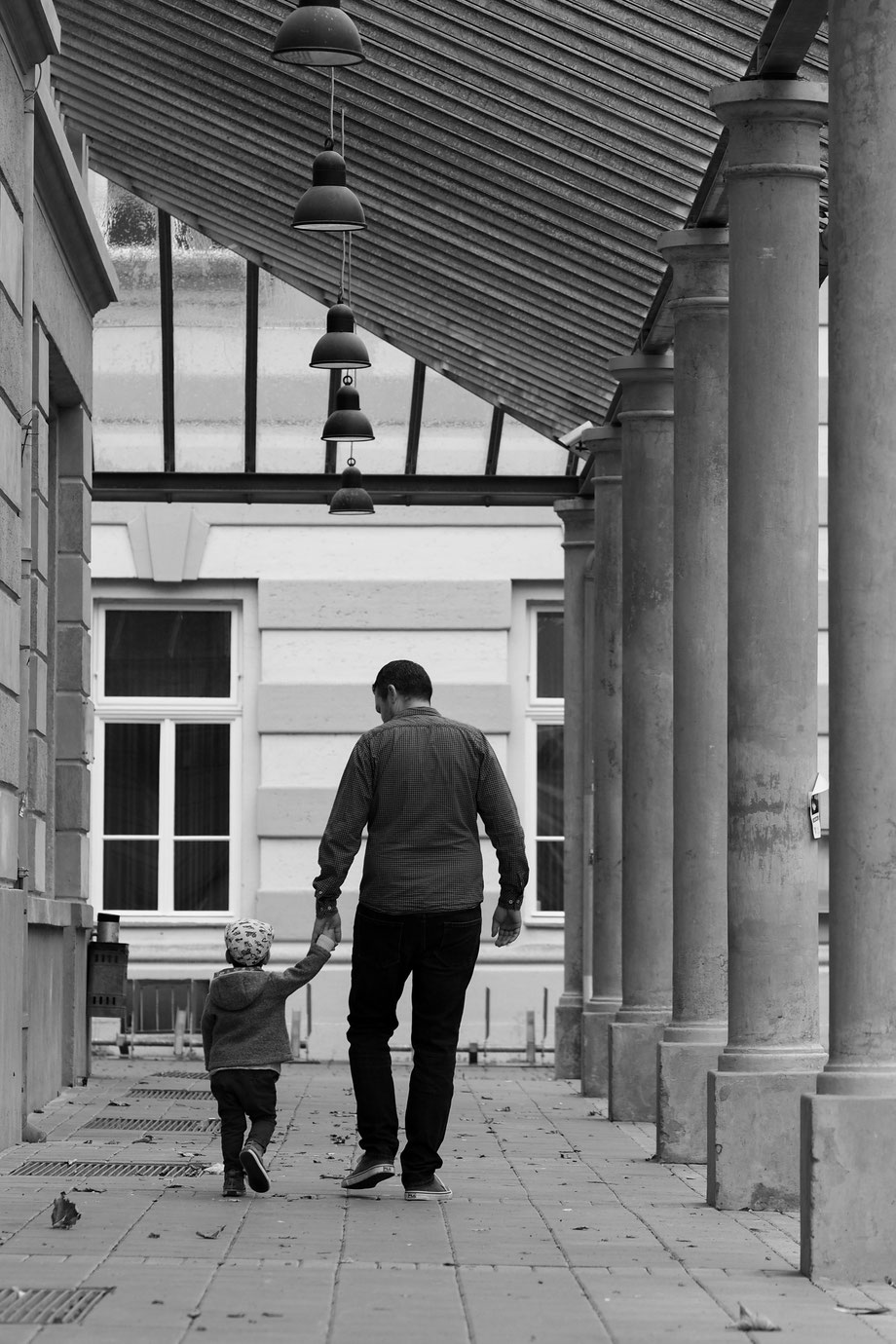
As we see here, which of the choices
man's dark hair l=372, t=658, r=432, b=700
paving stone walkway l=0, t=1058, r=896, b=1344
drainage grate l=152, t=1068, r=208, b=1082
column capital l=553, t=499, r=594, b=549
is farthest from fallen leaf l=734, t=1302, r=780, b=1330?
column capital l=553, t=499, r=594, b=549

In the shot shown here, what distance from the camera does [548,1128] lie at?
40.4 ft

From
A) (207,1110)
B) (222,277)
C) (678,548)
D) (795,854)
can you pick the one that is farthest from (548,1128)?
(222,277)

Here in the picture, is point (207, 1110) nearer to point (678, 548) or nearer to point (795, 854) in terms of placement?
point (678, 548)

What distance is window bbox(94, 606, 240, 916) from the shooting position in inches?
855

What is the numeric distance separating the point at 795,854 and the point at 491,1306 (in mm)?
3177

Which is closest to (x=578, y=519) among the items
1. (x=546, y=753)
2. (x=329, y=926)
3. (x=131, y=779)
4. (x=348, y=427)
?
(x=348, y=427)

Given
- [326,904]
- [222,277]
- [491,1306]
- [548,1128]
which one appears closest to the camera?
[491,1306]

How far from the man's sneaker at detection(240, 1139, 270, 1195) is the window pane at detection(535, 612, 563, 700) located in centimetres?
1385

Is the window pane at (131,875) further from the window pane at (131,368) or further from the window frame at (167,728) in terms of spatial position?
the window pane at (131,368)

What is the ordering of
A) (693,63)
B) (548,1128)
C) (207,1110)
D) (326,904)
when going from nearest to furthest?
(326,904) → (693,63) → (548,1128) → (207,1110)

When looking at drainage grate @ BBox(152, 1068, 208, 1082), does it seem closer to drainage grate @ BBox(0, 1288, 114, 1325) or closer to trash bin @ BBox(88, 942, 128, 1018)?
trash bin @ BBox(88, 942, 128, 1018)

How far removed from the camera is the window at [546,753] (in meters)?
21.9

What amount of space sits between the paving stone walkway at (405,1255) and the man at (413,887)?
457mm

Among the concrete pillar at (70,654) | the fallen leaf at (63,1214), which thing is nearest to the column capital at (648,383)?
the concrete pillar at (70,654)
